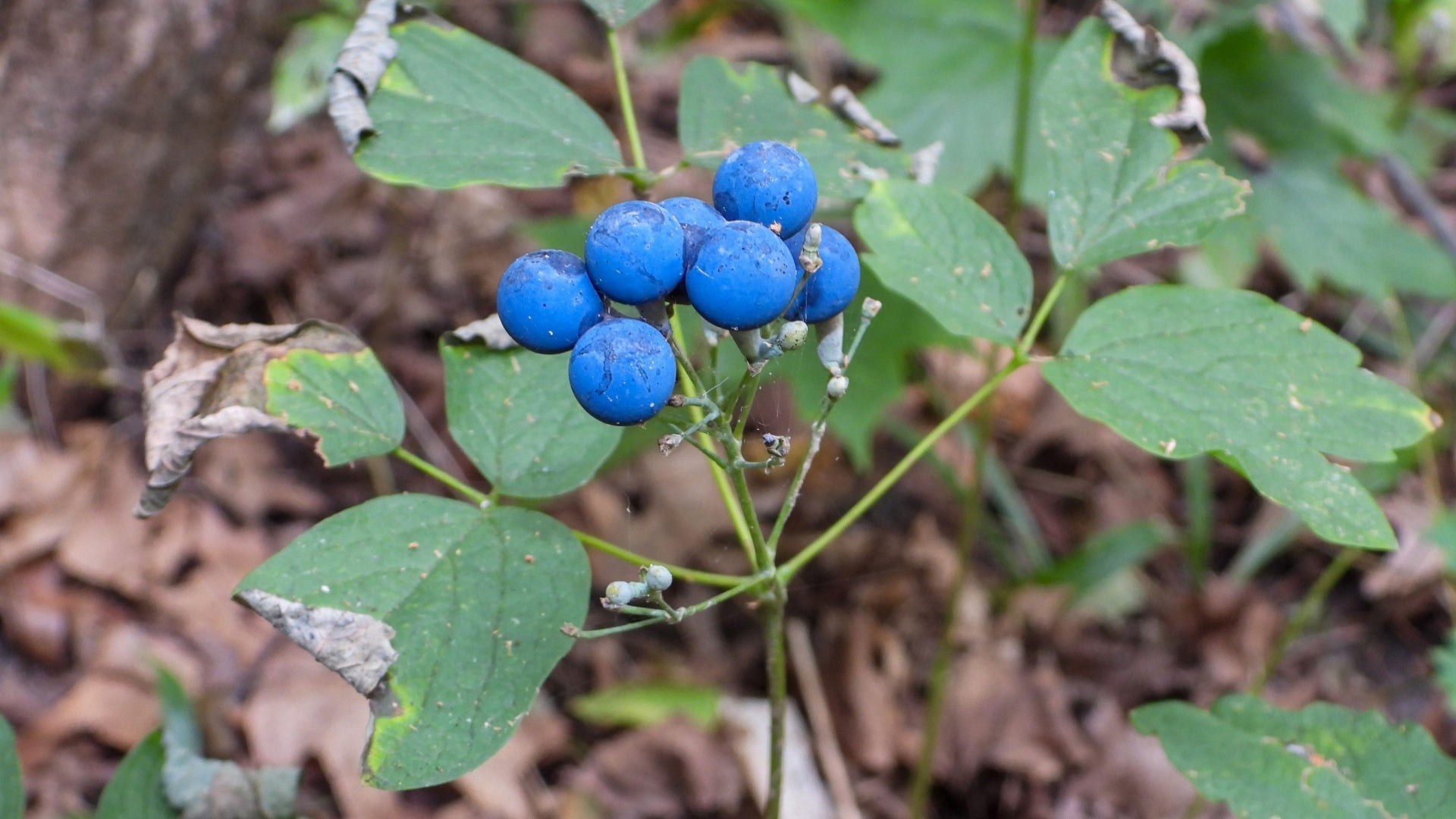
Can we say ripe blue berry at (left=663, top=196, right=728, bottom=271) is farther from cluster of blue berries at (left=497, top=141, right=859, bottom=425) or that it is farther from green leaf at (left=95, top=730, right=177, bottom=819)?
green leaf at (left=95, top=730, right=177, bottom=819)

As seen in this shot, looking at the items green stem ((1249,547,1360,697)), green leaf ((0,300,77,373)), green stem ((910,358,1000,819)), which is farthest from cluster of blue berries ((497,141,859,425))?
green leaf ((0,300,77,373))

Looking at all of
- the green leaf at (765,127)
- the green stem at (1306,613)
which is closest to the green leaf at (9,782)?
the green leaf at (765,127)

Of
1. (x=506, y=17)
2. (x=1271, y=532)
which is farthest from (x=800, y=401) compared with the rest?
(x=506, y=17)

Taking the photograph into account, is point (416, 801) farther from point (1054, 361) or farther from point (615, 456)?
point (1054, 361)

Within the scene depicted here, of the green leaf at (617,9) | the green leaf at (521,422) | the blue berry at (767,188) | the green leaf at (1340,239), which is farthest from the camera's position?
the green leaf at (1340,239)

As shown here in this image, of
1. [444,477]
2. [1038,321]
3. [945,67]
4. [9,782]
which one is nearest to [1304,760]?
[1038,321]

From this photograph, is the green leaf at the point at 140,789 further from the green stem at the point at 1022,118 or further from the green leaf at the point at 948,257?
the green stem at the point at 1022,118

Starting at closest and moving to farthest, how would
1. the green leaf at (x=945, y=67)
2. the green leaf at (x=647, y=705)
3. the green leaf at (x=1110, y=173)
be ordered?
1. the green leaf at (x=1110, y=173)
2. the green leaf at (x=647, y=705)
3. the green leaf at (x=945, y=67)
